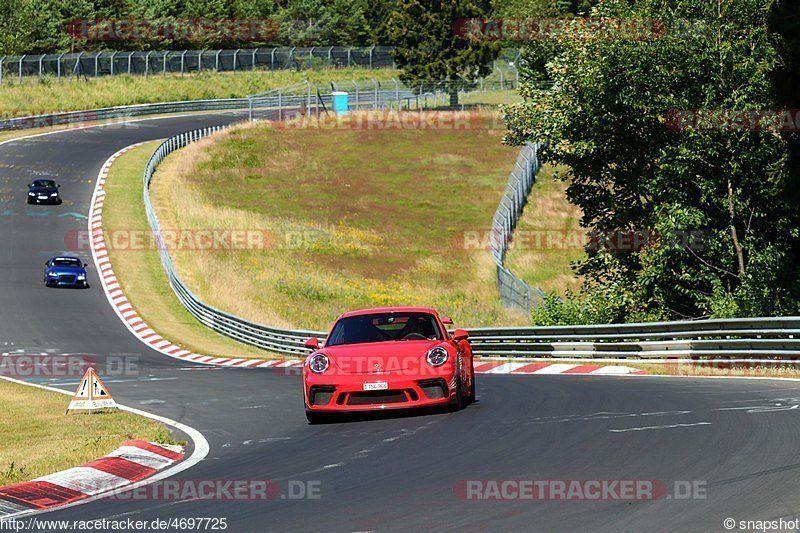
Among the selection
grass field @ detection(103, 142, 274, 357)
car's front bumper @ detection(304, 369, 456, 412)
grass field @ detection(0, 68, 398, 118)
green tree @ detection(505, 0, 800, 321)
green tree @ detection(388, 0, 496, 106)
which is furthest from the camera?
green tree @ detection(388, 0, 496, 106)

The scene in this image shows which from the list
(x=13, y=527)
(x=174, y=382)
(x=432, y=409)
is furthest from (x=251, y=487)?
(x=174, y=382)

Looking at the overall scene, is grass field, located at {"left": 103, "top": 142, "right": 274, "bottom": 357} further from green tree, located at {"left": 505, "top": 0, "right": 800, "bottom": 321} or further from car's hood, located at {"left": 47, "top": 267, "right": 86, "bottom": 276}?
green tree, located at {"left": 505, "top": 0, "right": 800, "bottom": 321}

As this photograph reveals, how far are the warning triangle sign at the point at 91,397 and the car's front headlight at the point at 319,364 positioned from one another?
15.7 feet

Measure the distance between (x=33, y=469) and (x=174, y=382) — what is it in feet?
41.8

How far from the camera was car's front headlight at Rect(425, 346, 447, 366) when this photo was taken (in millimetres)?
13359

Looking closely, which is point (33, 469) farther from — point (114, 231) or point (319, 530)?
point (114, 231)

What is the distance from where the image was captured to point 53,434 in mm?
14914

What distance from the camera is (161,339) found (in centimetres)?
3638

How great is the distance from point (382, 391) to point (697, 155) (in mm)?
14040

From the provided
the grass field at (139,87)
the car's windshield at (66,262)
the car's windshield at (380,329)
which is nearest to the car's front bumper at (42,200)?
the car's windshield at (66,262)

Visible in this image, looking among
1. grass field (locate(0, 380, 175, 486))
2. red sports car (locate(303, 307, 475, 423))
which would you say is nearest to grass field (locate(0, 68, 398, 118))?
grass field (locate(0, 380, 175, 486))

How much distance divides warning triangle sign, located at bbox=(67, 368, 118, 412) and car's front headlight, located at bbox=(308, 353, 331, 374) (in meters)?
4.78

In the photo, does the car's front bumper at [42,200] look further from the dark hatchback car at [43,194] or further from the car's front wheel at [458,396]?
the car's front wheel at [458,396]

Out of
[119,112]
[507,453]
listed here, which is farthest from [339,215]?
[507,453]
